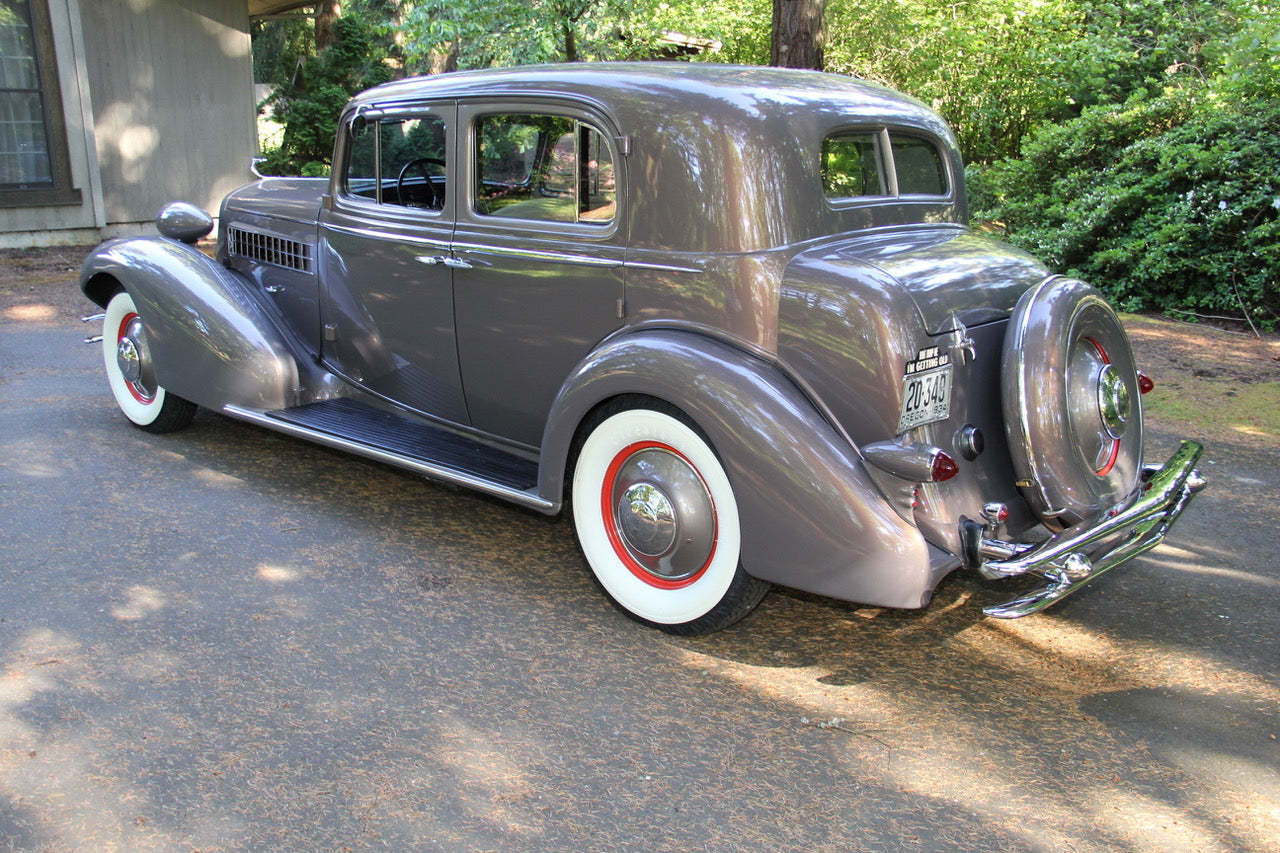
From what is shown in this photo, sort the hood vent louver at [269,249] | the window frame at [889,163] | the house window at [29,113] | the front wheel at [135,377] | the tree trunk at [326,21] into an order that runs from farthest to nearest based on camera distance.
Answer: the tree trunk at [326,21] → the house window at [29,113] → the front wheel at [135,377] → the hood vent louver at [269,249] → the window frame at [889,163]

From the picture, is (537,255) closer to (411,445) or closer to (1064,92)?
(411,445)

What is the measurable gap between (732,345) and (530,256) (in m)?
0.92

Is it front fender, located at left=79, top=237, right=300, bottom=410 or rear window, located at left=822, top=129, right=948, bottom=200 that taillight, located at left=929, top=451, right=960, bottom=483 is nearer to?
rear window, located at left=822, top=129, right=948, bottom=200

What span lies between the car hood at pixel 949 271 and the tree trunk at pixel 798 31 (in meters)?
4.55

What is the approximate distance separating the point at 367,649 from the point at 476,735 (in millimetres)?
622

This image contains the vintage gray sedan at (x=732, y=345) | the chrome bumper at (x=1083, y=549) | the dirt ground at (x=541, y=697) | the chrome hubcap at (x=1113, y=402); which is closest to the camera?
the dirt ground at (x=541, y=697)

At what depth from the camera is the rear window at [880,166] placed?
3.55 metres

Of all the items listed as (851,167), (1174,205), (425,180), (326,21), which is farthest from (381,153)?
(326,21)

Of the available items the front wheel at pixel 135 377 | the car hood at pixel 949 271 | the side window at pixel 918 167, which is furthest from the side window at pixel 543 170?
the front wheel at pixel 135 377

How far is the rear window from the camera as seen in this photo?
3546 mm

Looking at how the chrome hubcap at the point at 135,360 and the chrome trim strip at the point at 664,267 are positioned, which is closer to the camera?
the chrome trim strip at the point at 664,267

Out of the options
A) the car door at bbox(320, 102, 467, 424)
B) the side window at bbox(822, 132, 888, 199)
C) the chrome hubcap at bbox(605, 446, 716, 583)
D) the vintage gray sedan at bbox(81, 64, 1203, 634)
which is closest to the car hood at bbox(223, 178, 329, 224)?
the car door at bbox(320, 102, 467, 424)

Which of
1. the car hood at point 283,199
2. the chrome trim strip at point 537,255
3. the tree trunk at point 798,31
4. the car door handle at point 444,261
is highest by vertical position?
the tree trunk at point 798,31

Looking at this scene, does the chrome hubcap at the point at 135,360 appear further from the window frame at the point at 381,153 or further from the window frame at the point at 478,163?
the window frame at the point at 478,163
